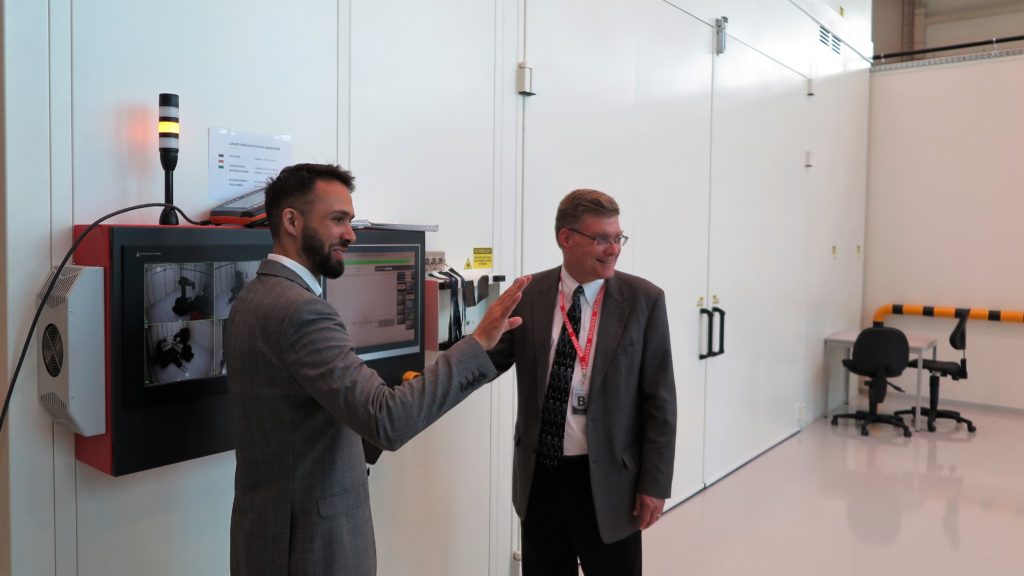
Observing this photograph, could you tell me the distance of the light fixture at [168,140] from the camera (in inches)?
77.3

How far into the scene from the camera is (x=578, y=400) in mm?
2256

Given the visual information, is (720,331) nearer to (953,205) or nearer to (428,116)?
(428,116)

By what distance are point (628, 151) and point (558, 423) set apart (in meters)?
2.14

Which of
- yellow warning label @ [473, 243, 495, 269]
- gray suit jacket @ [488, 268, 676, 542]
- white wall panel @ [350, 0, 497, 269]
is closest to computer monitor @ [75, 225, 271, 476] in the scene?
white wall panel @ [350, 0, 497, 269]

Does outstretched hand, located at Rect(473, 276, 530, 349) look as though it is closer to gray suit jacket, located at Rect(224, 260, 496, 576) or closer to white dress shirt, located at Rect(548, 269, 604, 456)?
gray suit jacket, located at Rect(224, 260, 496, 576)

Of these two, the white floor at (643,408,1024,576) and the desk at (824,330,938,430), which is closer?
the white floor at (643,408,1024,576)

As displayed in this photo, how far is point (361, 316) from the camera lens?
244 cm

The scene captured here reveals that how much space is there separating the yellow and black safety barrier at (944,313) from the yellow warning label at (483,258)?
5.06m

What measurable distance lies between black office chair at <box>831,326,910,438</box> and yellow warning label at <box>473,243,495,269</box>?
14.2 feet

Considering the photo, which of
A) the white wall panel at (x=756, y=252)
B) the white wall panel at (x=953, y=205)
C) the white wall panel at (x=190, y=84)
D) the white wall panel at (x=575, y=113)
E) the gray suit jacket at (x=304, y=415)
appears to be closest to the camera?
the gray suit jacket at (x=304, y=415)

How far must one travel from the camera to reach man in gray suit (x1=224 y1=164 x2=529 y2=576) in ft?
4.96

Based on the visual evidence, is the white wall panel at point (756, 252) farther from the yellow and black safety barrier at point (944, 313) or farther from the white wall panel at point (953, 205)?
the white wall panel at point (953, 205)

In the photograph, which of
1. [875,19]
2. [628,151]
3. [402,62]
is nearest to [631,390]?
[402,62]

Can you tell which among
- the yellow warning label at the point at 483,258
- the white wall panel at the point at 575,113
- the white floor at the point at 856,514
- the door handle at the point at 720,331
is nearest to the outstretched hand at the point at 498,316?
the yellow warning label at the point at 483,258
